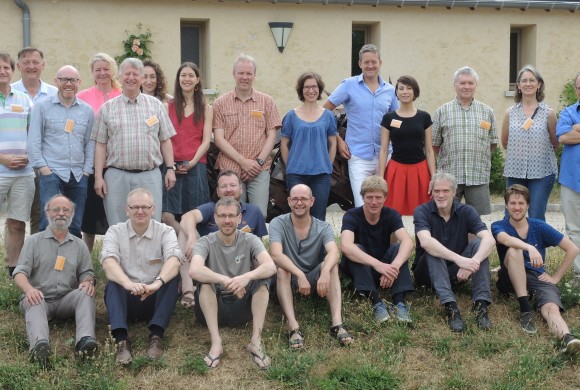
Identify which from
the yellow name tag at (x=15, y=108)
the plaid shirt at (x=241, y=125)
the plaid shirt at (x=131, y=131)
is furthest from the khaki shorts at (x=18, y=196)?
the plaid shirt at (x=241, y=125)

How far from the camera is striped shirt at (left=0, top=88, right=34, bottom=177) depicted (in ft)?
23.7

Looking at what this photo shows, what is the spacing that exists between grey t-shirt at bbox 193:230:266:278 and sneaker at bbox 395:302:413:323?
1.35 m

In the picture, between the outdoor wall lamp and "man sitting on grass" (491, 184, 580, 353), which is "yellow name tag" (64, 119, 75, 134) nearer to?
"man sitting on grass" (491, 184, 580, 353)

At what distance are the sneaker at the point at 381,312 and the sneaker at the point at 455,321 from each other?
534 mm

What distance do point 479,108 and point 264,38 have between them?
26.8ft

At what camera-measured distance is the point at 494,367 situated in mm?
6426

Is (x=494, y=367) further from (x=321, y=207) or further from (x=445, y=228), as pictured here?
(x=321, y=207)

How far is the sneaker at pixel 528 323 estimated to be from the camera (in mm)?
6879

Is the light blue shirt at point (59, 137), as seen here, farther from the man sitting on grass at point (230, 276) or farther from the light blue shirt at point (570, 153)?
the light blue shirt at point (570, 153)

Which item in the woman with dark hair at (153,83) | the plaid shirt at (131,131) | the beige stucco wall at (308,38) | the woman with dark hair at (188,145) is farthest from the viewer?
the beige stucco wall at (308,38)

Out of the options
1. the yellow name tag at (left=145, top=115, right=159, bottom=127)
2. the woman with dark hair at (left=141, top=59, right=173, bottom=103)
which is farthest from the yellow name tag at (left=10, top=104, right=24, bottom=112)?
the yellow name tag at (left=145, top=115, right=159, bottom=127)

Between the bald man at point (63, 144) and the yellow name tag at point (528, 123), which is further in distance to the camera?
the yellow name tag at point (528, 123)

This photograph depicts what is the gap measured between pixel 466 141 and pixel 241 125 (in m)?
2.11

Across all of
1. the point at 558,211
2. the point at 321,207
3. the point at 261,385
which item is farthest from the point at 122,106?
the point at 558,211
